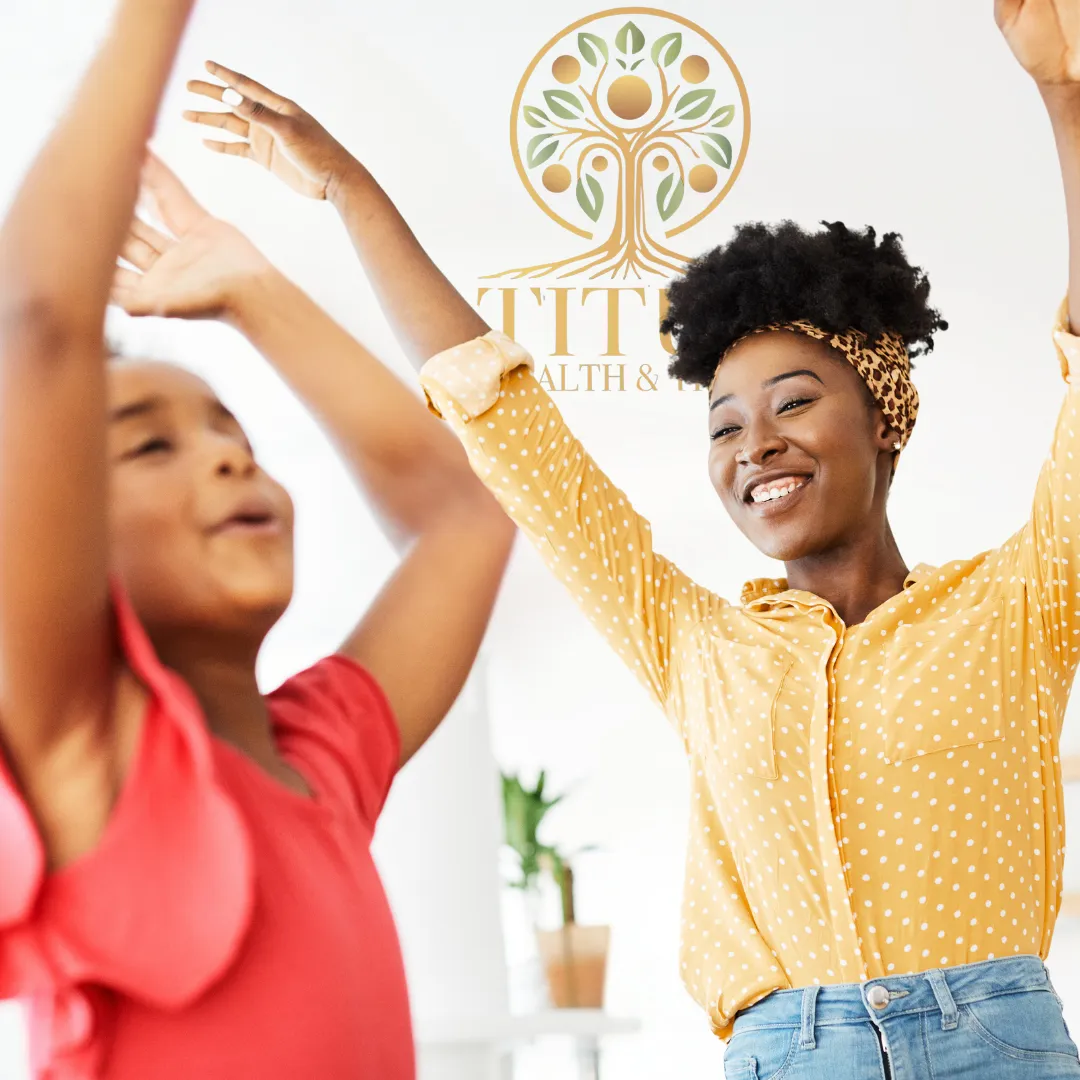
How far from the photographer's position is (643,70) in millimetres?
1390

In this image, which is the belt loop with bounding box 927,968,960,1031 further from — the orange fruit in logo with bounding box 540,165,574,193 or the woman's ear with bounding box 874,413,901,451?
the orange fruit in logo with bounding box 540,165,574,193

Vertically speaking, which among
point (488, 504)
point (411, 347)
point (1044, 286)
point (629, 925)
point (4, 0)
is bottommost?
point (629, 925)

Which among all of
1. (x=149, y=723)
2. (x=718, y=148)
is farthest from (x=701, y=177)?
(x=149, y=723)

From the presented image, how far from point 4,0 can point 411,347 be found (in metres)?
0.43

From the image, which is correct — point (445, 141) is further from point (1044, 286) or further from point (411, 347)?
point (1044, 286)

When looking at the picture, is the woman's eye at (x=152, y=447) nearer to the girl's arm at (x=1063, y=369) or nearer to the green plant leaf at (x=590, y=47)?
the girl's arm at (x=1063, y=369)

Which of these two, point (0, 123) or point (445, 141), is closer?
point (0, 123)

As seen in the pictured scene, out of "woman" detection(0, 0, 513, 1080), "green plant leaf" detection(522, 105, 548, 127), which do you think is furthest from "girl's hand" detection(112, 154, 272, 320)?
"green plant leaf" detection(522, 105, 548, 127)

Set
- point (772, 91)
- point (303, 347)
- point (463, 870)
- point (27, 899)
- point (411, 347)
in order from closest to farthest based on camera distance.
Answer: point (27, 899) → point (303, 347) → point (411, 347) → point (463, 870) → point (772, 91)

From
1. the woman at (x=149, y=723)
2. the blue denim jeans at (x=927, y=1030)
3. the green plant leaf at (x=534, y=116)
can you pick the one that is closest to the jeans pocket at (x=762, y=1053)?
the blue denim jeans at (x=927, y=1030)

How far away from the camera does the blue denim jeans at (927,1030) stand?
2.93ft

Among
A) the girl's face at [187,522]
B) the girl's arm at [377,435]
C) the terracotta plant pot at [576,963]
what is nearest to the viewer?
the girl's face at [187,522]

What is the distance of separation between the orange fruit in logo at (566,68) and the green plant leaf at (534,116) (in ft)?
0.12

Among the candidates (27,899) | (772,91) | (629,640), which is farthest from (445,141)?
(27,899)
